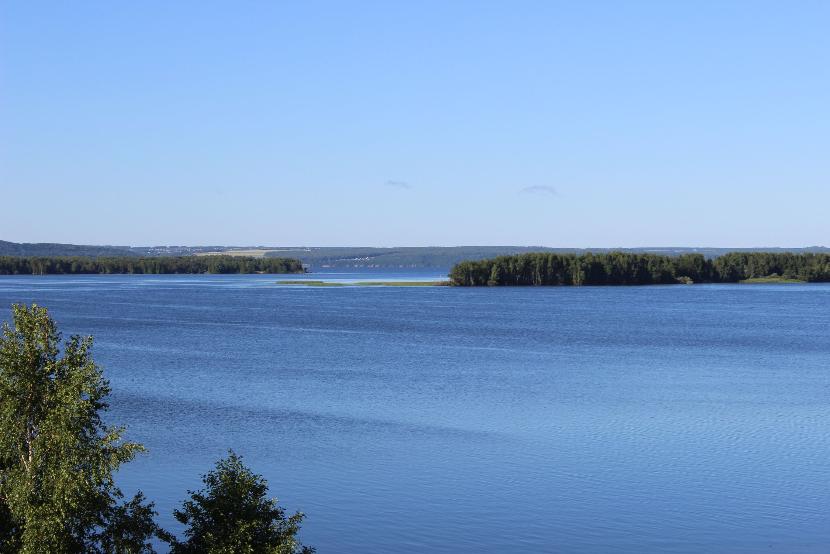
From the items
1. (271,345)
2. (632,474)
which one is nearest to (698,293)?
(271,345)

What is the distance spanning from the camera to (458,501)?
25.3m

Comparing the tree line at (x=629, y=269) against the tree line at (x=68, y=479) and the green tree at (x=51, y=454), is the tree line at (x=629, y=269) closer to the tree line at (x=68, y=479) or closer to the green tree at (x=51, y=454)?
the tree line at (x=68, y=479)

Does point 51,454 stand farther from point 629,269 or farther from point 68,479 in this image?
point 629,269

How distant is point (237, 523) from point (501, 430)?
18387 mm

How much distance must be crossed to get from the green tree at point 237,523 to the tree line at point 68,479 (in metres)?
0.02

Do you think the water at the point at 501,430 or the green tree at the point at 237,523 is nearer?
the green tree at the point at 237,523

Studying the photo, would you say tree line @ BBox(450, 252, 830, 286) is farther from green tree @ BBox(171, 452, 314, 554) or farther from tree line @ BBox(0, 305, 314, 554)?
tree line @ BBox(0, 305, 314, 554)

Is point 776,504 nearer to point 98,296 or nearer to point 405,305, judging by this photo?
point 405,305

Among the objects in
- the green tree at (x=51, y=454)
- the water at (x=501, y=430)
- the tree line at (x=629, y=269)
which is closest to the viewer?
the green tree at (x=51, y=454)

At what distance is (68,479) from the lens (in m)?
16.2

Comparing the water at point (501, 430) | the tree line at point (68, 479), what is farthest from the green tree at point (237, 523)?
the water at point (501, 430)

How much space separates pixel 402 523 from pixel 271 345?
145 ft

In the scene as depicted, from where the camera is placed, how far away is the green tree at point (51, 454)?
1628 cm

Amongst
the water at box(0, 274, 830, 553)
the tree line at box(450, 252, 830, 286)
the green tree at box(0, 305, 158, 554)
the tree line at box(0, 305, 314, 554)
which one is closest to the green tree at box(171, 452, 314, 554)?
the tree line at box(0, 305, 314, 554)
